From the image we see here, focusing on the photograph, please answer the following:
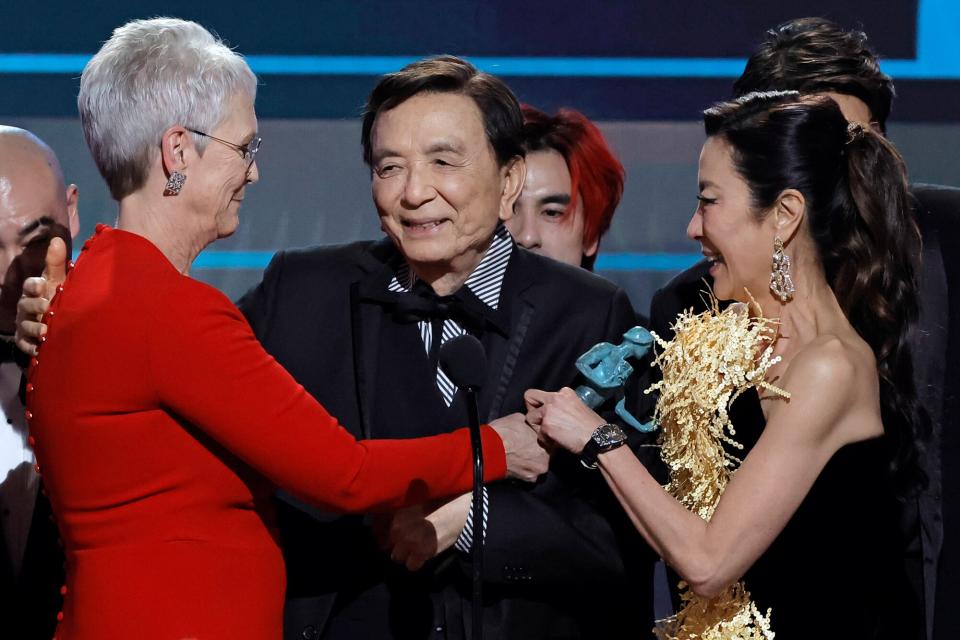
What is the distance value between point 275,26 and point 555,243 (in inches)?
56.6

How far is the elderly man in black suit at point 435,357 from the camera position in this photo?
2244 millimetres

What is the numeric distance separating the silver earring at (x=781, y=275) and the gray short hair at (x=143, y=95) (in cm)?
102

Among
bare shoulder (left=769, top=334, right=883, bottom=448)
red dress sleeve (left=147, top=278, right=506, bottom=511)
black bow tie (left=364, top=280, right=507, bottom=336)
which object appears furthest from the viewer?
black bow tie (left=364, top=280, right=507, bottom=336)

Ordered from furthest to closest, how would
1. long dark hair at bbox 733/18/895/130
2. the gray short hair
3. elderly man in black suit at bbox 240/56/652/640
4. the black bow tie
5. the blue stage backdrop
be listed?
the blue stage backdrop → long dark hair at bbox 733/18/895/130 → the black bow tie → elderly man in black suit at bbox 240/56/652/640 → the gray short hair

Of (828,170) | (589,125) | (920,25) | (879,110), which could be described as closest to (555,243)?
(589,125)

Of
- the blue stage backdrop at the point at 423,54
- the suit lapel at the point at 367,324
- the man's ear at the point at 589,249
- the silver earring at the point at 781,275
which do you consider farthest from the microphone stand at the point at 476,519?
the blue stage backdrop at the point at 423,54

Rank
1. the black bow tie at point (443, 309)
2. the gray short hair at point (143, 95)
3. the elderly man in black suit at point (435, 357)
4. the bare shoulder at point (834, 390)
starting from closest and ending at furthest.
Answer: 1. the gray short hair at point (143, 95)
2. the bare shoulder at point (834, 390)
3. the elderly man in black suit at point (435, 357)
4. the black bow tie at point (443, 309)

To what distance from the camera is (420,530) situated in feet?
7.09

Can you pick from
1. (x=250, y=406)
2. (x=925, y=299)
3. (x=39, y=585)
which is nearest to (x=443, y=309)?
(x=250, y=406)

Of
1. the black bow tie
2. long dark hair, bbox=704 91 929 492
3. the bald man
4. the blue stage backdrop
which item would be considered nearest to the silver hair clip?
long dark hair, bbox=704 91 929 492

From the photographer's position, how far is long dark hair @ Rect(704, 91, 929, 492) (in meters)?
2.25

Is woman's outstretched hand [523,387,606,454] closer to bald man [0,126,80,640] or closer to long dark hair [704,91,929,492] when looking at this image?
long dark hair [704,91,929,492]

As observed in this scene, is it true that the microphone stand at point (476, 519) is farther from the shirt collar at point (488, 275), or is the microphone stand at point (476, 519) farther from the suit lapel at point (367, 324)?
the shirt collar at point (488, 275)

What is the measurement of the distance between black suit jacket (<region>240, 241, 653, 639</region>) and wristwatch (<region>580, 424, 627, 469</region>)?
17cm
